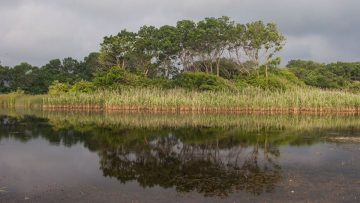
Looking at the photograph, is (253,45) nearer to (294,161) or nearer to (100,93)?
(100,93)

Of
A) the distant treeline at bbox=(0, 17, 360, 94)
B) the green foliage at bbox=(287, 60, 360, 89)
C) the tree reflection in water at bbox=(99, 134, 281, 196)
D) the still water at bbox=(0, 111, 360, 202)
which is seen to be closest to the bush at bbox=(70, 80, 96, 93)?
the distant treeline at bbox=(0, 17, 360, 94)

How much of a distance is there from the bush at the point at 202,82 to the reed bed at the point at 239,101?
2.62 m

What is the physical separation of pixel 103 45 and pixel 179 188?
36321mm

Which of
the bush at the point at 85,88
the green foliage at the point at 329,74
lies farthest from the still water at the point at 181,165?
the green foliage at the point at 329,74

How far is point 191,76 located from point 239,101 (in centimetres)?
790

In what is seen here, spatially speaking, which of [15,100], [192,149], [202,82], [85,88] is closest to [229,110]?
[202,82]

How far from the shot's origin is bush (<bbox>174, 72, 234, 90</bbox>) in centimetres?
3262

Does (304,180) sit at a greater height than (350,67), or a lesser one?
lesser

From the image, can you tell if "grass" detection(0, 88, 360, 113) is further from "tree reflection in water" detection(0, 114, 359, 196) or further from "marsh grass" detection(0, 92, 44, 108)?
"marsh grass" detection(0, 92, 44, 108)

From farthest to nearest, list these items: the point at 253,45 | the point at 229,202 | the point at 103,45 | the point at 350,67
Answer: the point at 350,67
the point at 103,45
the point at 253,45
the point at 229,202

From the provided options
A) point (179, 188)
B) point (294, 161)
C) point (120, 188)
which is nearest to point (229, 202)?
point (179, 188)

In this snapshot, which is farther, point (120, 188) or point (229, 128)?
point (229, 128)

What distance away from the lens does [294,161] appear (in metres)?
10.4

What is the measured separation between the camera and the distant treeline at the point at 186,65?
34.9 metres
